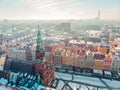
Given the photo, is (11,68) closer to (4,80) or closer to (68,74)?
(4,80)

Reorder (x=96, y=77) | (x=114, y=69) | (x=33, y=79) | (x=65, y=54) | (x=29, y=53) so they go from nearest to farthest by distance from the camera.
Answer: (x=33, y=79)
(x=96, y=77)
(x=114, y=69)
(x=65, y=54)
(x=29, y=53)

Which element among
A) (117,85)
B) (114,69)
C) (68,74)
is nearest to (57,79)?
(68,74)

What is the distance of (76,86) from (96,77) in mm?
8487

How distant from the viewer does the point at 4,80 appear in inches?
1181

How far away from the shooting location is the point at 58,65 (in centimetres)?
4600

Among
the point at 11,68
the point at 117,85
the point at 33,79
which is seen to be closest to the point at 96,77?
the point at 117,85

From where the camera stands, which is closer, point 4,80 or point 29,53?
point 4,80

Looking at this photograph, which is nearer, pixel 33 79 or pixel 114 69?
pixel 33 79

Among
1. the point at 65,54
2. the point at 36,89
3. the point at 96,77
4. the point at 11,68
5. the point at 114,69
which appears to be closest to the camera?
the point at 36,89

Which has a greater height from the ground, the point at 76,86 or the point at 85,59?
the point at 85,59

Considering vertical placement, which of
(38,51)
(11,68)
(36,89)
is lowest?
(36,89)

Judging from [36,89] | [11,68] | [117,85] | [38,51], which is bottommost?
[117,85]

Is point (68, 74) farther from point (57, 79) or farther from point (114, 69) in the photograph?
point (114, 69)

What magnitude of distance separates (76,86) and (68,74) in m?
7.23
